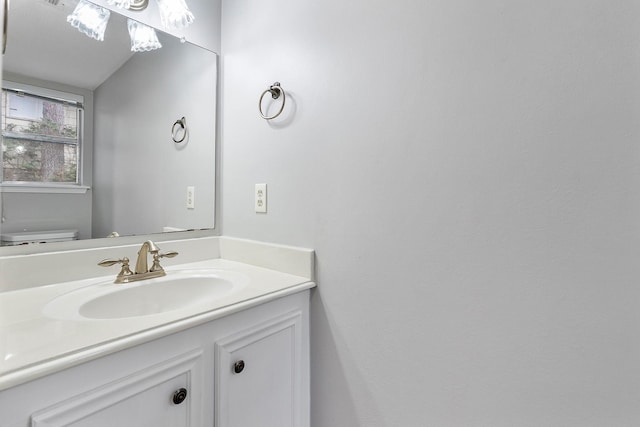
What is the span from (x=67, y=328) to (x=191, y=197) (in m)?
0.76

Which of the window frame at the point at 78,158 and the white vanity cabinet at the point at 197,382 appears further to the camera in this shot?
the window frame at the point at 78,158

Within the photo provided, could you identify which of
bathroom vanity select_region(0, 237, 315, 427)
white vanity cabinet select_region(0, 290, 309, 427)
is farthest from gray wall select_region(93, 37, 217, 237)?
white vanity cabinet select_region(0, 290, 309, 427)

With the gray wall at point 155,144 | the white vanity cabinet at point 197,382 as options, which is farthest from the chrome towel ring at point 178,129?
the white vanity cabinet at point 197,382

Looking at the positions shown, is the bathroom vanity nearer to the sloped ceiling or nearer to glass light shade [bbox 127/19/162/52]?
the sloped ceiling

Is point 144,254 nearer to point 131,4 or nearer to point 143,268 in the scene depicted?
point 143,268

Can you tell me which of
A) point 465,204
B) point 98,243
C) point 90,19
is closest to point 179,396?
point 98,243

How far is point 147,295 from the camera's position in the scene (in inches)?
40.1

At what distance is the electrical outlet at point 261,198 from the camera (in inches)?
47.6

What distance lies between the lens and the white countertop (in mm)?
527

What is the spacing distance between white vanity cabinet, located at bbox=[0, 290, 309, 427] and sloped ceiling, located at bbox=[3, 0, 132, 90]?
3.13 ft

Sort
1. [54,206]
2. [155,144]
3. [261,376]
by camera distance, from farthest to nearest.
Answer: [155,144] → [54,206] → [261,376]

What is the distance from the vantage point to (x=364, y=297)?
93 cm

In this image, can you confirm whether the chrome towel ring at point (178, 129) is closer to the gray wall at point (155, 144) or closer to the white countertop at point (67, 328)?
the gray wall at point (155, 144)

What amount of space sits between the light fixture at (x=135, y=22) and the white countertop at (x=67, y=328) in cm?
90
